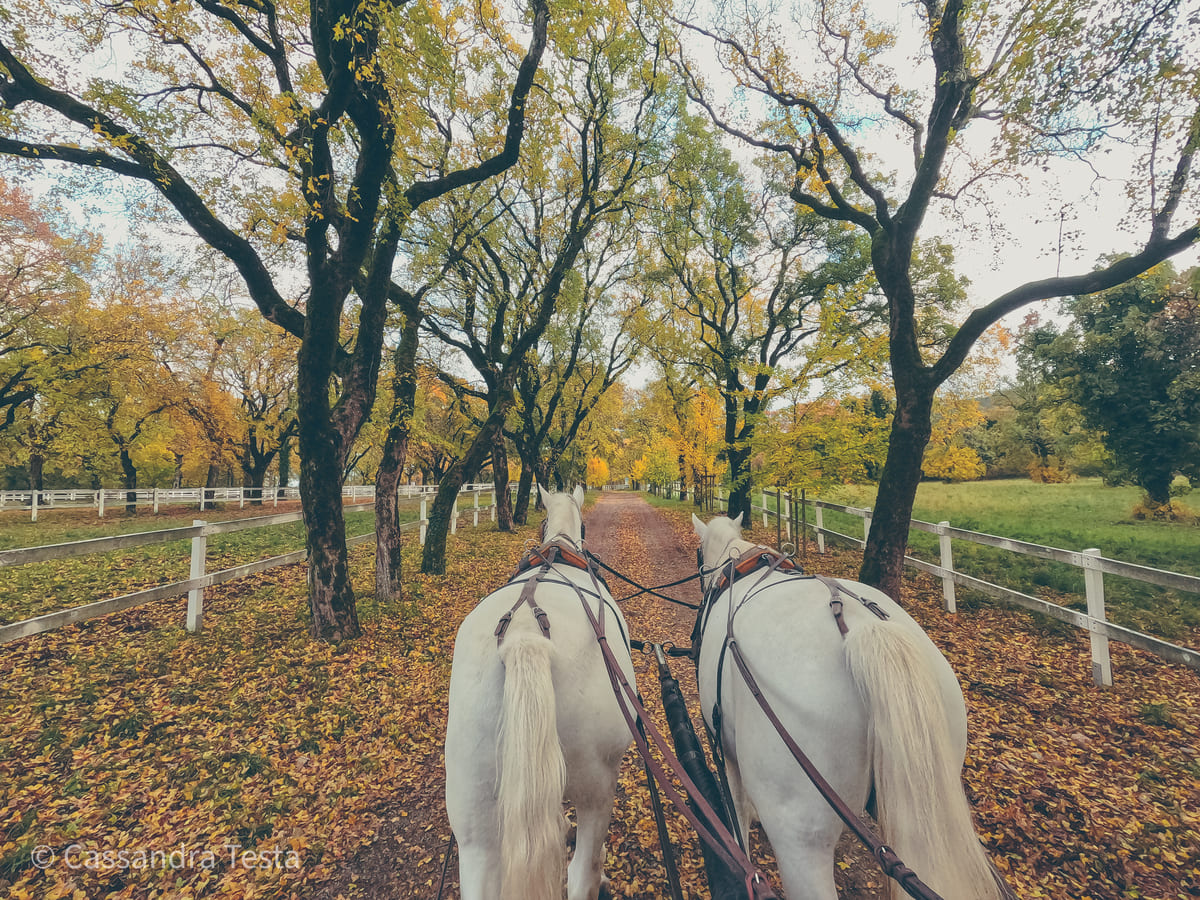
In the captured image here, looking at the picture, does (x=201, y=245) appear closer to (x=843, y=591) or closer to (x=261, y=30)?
(x=261, y=30)

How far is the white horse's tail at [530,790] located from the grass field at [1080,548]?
775 centimetres

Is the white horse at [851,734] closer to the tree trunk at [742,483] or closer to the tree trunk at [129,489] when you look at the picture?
the tree trunk at [742,483]

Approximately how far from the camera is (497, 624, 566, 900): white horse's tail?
68.2 inches

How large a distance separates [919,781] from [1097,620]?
16.0 ft

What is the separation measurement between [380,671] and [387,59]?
7103 mm

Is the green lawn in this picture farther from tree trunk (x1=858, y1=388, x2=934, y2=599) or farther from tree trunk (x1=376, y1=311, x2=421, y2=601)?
tree trunk (x1=376, y1=311, x2=421, y2=601)

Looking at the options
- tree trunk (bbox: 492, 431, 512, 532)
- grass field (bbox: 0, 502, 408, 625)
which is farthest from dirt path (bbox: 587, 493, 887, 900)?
grass field (bbox: 0, 502, 408, 625)

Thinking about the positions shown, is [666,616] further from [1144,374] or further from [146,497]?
[146,497]

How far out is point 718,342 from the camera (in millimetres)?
15008

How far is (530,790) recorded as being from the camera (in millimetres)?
1758

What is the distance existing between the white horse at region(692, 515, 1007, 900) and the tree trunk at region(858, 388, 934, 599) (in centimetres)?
448

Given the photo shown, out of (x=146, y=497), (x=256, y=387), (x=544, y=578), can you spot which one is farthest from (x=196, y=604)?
(x=146, y=497)

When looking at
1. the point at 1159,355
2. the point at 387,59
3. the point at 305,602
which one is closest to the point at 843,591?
the point at 387,59

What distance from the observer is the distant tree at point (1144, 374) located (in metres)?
11.7
